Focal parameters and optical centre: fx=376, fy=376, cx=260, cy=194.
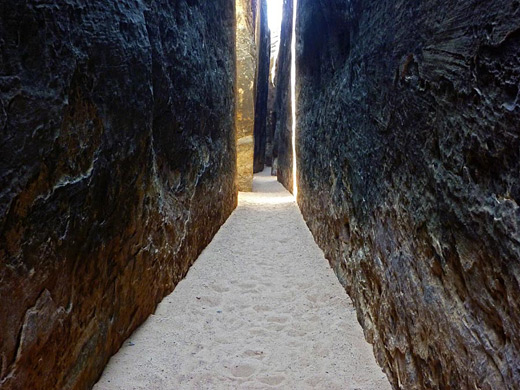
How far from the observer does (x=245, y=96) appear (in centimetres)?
923

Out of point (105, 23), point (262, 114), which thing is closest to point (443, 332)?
point (105, 23)

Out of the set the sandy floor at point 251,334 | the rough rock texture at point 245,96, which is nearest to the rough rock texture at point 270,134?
the rough rock texture at point 245,96

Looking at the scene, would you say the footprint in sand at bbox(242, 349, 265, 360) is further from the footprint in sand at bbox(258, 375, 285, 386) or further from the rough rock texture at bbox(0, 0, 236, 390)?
the rough rock texture at bbox(0, 0, 236, 390)

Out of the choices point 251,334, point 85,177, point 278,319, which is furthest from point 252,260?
point 85,177

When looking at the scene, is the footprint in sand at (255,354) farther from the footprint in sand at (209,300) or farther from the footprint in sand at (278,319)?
the footprint in sand at (209,300)

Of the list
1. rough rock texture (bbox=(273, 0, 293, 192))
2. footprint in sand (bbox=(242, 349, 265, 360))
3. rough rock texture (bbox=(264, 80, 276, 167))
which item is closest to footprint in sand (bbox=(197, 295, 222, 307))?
footprint in sand (bbox=(242, 349, 265, 360))

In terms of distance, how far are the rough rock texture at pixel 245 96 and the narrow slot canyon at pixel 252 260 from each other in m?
5.20

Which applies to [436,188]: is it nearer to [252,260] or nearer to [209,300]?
[209,300]

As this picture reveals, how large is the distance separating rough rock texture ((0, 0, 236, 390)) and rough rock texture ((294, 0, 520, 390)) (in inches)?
57.6

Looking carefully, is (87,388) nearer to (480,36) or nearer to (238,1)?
(480,36)

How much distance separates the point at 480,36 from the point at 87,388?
221 centimetres

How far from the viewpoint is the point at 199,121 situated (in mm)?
4008

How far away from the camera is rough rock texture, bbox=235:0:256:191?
29.6 feet

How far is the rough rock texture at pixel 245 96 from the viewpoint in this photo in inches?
355
